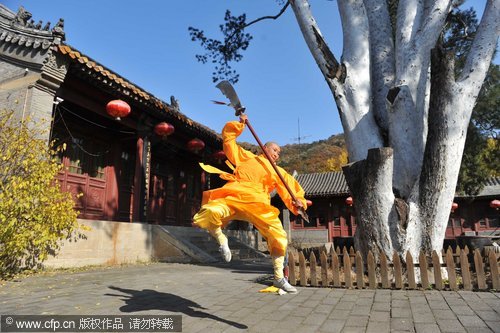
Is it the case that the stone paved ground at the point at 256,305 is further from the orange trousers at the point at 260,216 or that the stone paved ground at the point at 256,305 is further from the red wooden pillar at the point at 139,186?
the red wooden pillar at the point at 139,186

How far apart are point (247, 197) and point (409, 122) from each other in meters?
3.79

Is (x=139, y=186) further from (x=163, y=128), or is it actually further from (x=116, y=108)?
(x=116, y=108)

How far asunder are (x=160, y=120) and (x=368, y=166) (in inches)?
271

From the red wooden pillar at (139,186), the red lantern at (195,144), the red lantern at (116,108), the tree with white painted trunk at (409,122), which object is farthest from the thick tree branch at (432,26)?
the red wooden pillar at (139,186)

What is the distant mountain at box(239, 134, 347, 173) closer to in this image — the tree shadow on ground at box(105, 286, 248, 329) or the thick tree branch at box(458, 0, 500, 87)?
the thick tree branch at box(458, 0, 500, 87)

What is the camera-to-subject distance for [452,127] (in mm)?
5574

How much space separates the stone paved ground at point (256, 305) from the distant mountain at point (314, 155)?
4862 cm

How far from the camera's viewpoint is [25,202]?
536 centimetres

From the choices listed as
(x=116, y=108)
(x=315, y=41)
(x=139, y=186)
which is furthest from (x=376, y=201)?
(x=139, y=186)

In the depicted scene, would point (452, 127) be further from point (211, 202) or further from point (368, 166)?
point (211, 202)

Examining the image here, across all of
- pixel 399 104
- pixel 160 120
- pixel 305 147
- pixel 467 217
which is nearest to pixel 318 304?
pixel 399 104

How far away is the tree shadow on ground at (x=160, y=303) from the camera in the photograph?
11.3ft

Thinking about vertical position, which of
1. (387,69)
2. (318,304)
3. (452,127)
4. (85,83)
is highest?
(85,83)

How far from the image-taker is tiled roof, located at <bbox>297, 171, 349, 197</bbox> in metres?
23.0
